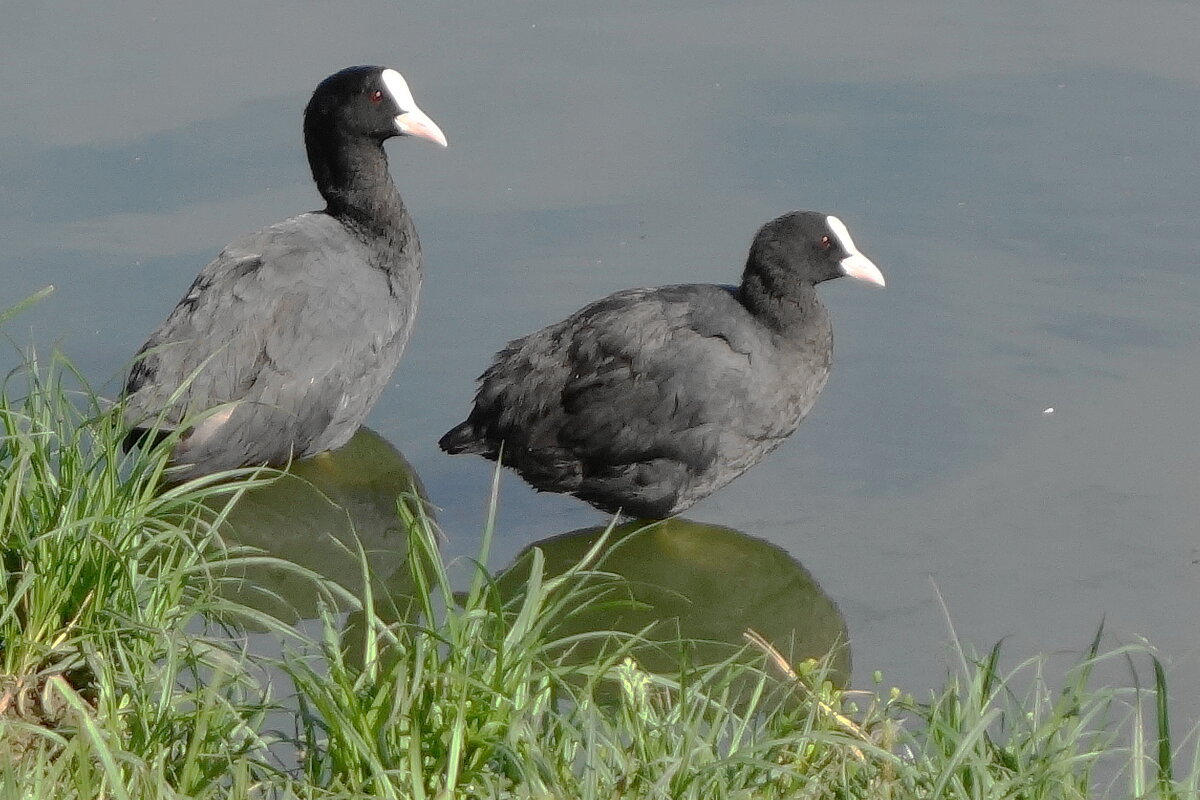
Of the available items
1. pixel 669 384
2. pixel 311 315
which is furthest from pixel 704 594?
pixel 311 315

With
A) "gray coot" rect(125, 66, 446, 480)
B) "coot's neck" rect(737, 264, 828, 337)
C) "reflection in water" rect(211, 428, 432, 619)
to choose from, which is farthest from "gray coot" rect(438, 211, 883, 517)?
"gray coot" rect(125, 66, 446, 480)

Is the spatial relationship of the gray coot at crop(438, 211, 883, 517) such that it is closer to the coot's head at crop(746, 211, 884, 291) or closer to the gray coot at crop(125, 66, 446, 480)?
the coot's head at crop(746, 211, 884, 291)

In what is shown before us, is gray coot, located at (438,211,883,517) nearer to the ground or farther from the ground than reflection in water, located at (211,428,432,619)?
farther from the ground

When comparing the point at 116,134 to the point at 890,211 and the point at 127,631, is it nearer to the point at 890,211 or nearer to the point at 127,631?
the point at 890,211

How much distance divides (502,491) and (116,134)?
2.87 meters

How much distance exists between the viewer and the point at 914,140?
6914 mm

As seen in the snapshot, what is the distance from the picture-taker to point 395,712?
2.81 metres

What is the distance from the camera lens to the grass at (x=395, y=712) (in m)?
2.79

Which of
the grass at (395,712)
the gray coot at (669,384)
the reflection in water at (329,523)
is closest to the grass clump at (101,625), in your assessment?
the grass at (395,712)

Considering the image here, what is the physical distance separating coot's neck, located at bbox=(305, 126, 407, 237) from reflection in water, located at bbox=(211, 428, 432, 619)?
2.54 ft

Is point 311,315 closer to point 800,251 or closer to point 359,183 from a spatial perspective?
point 359,183

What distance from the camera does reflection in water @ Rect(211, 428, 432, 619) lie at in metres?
4.68

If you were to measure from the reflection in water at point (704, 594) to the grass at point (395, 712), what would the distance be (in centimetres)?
106

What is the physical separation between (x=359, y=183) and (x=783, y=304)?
5.25 ft
